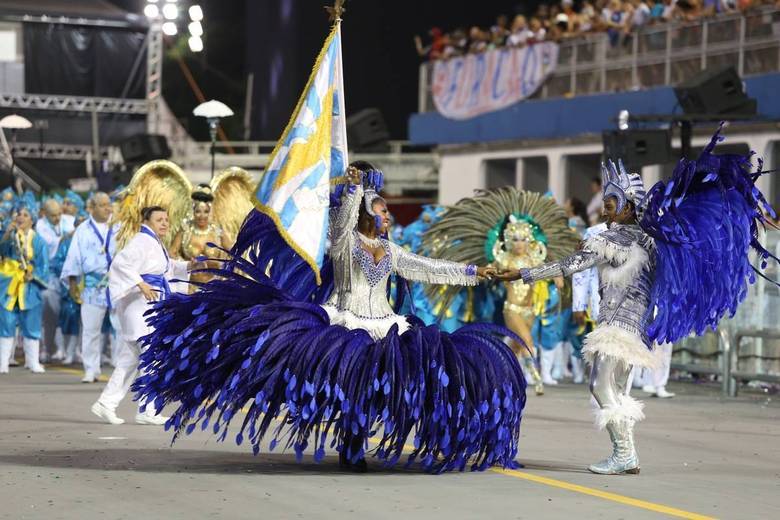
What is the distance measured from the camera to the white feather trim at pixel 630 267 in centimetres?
1018

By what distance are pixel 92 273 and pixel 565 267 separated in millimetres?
8786

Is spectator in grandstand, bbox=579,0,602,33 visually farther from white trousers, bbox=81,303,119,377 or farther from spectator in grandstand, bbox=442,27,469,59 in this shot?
white trousers, bbox=81,303,119,377

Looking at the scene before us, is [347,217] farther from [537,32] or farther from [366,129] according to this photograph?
[537,32]

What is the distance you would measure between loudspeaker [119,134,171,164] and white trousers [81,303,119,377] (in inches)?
465

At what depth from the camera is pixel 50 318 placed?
2088 centimetres

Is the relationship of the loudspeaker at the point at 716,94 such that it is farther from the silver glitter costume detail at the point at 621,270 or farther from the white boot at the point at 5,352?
the silver glitter costume detail at the point at 621,270

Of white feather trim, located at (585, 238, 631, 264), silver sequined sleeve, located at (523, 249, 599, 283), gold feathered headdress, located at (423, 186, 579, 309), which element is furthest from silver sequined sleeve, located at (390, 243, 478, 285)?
gold feathered headdress, located at (423, 186, 579, 309)

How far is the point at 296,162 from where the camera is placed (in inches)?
404

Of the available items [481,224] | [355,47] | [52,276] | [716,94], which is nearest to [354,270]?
[481,224]

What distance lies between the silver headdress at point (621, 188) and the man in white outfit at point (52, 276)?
11063 millimetres

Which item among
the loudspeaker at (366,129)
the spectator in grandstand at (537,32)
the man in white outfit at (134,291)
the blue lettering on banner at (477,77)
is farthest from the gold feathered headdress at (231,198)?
the blue lettering on banner at (477,77)

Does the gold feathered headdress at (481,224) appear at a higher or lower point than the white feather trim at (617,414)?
higher

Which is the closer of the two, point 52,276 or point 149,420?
point 149,420

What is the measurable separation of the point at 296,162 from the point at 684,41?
15900 mm
